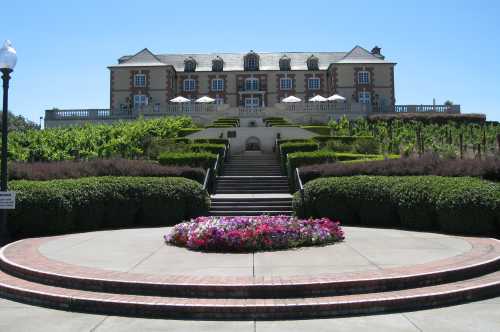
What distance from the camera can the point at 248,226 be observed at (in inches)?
425

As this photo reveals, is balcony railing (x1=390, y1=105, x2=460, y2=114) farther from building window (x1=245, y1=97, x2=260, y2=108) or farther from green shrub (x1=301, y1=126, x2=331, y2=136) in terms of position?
building window (x1=245, y1=97, x2=260, y2=108)

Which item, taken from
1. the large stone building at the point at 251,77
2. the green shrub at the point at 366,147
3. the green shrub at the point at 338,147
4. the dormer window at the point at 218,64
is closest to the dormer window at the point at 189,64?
the large stone building at the point at 251,77

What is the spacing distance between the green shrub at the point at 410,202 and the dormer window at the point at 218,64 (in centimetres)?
4987

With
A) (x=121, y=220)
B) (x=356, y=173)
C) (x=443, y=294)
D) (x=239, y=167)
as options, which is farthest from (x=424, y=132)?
(x=443, y=294)

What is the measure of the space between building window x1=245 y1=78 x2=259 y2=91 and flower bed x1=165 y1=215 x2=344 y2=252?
53618mm

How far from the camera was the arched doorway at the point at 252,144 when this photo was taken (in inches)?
1476

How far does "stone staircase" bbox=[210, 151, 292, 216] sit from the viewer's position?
56.5 ft

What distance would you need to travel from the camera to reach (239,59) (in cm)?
6675

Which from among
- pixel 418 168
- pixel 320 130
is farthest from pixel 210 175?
pixel 320 130

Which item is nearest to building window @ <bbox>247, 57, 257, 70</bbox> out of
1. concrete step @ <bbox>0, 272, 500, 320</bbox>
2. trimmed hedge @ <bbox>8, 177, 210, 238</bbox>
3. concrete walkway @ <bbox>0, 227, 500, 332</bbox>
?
trimmed hedge @ <bbox>8, 177, 210, 238</bbox>

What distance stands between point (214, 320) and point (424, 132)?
98.1ft

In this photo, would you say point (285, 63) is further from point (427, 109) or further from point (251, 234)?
point (251, 234)

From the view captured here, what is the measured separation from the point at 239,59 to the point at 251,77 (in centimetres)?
416

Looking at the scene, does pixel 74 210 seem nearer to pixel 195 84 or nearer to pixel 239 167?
pixel 239 167
